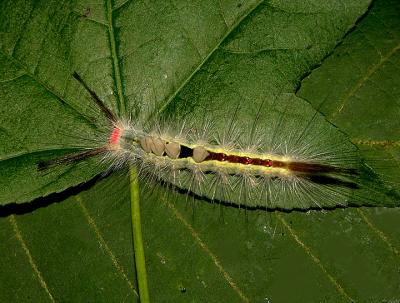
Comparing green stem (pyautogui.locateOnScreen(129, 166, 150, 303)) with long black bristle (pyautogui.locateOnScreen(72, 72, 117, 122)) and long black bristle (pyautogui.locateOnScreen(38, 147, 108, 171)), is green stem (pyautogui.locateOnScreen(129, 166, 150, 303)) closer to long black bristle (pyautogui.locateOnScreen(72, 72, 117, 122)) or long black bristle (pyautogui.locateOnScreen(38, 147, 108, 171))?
long black bristle (pyautogui.locateOnScreen(38, 147, 108, 171))

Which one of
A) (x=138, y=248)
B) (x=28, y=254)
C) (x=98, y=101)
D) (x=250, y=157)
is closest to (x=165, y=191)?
(x=138, y=248)

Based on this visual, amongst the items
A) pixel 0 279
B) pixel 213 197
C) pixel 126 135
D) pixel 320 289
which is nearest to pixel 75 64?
pixel 126 135

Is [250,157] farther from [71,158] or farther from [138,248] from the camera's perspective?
[71,158]

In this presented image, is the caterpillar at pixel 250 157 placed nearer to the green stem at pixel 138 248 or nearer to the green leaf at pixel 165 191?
the green leaf at pixel 165 191

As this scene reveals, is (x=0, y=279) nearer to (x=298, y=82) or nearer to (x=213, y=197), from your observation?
(x=213, y=197)

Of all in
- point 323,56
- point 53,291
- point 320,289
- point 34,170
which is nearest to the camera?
point 323,56

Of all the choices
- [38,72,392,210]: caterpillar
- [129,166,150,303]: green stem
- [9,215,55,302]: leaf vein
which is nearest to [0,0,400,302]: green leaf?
[9,215,55,302]: leaf vein
